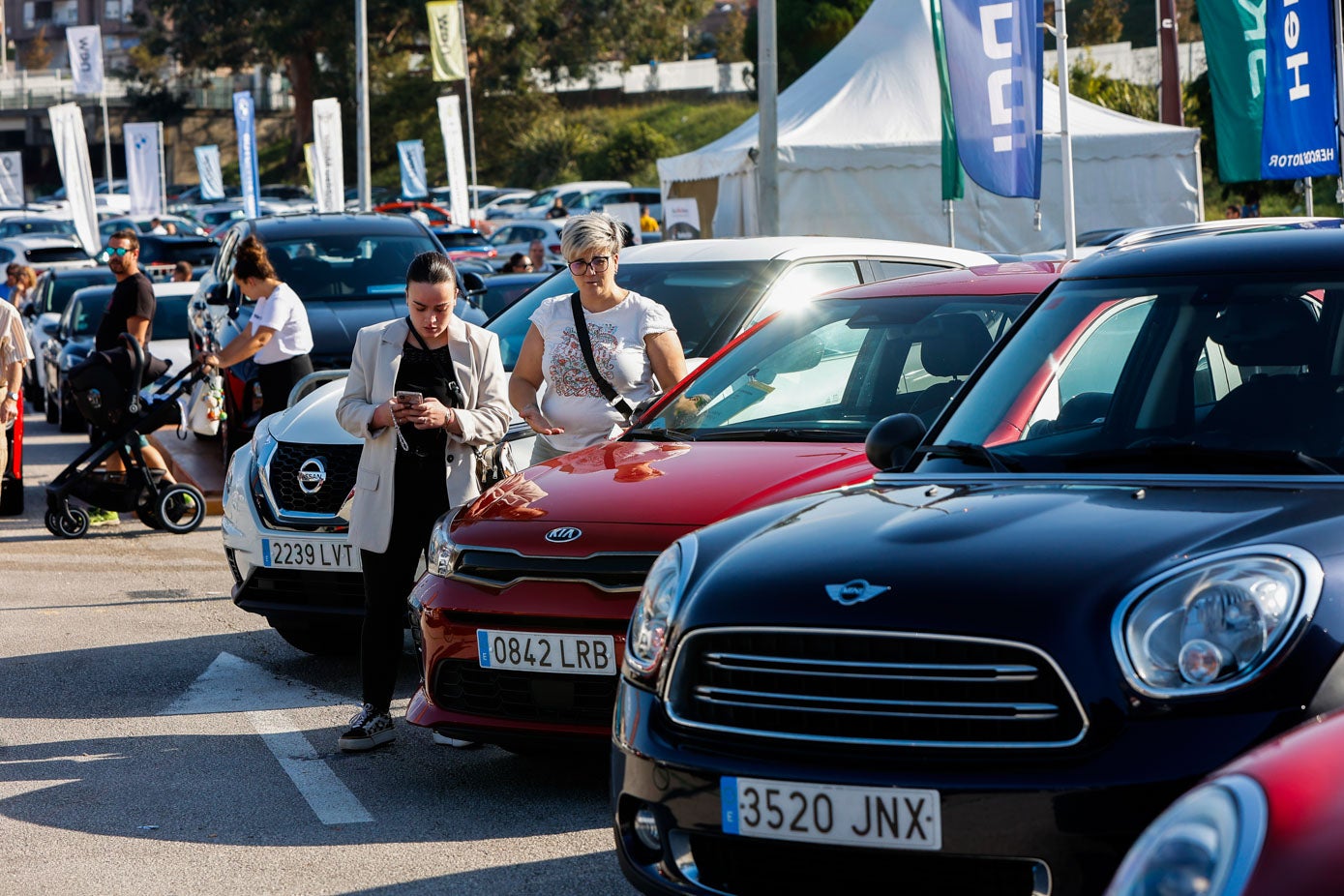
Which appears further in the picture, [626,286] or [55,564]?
[55,564]

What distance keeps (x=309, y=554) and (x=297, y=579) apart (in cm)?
13

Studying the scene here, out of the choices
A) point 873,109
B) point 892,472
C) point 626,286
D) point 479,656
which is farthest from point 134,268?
point 873,109

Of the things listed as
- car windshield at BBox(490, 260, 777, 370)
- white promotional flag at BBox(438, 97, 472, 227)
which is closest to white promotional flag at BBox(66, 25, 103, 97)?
white promotional flag at BBox(438, 97, 472, 227)

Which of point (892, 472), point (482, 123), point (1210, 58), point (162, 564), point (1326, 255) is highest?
point (482, 123)

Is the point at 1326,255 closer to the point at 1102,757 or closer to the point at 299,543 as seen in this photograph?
the point at 1102,757

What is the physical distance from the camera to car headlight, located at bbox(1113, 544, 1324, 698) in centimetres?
335

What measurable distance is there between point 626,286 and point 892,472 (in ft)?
14.7

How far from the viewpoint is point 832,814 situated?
11.6 feet

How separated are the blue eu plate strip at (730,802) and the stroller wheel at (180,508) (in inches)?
355

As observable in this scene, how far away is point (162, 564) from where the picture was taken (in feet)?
35.9

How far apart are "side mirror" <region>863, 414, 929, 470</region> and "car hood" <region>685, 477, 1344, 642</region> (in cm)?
60

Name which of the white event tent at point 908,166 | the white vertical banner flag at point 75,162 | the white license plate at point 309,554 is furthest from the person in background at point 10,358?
the white vertical banner flag at point 75,162

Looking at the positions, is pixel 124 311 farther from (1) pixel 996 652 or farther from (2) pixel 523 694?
(1) pixel 996 652

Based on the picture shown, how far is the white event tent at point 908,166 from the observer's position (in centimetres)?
2534
